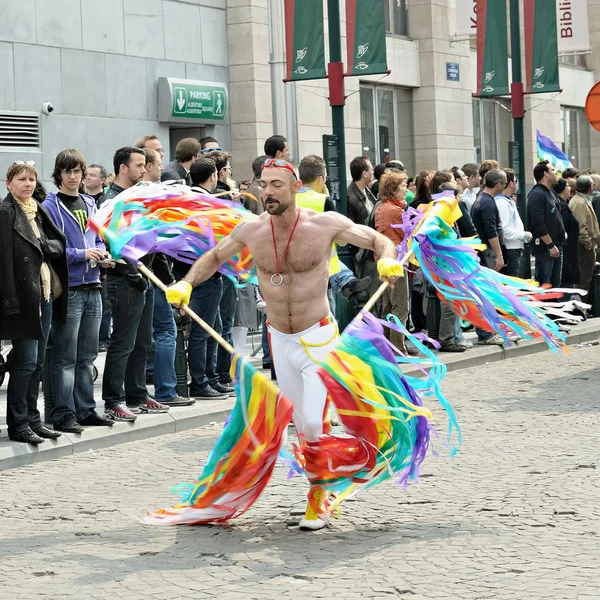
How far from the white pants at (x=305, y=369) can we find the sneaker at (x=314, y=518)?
29 cm

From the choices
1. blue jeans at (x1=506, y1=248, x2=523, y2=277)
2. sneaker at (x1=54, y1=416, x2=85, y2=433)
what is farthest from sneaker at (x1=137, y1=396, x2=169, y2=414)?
blue jeans at (x1=506, y1=248, x2=523, y2=277)

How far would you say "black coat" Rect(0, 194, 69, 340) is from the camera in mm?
9633

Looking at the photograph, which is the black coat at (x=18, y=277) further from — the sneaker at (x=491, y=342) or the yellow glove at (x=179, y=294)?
the sneaker at (x=491, y=342)

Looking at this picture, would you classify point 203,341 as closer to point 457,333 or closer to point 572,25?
point 457,333

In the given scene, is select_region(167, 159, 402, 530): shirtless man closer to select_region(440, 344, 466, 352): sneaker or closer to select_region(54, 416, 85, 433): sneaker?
select_region(54, 416, 85, 433): sneaker

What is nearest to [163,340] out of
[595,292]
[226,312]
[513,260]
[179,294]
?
[226,312]

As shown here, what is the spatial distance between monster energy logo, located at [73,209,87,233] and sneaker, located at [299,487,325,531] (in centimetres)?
387

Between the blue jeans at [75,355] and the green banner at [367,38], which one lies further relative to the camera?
the green banner at [367,38]

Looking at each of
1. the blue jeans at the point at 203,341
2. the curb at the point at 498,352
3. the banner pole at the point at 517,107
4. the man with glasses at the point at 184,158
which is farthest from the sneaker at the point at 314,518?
the banner pole at the point at 517,107

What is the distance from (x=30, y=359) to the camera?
9.85m

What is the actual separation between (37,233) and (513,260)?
8565 millimetres

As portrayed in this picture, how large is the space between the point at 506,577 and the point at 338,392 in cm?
161

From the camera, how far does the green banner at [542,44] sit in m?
25.1

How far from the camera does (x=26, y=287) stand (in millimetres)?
9680
